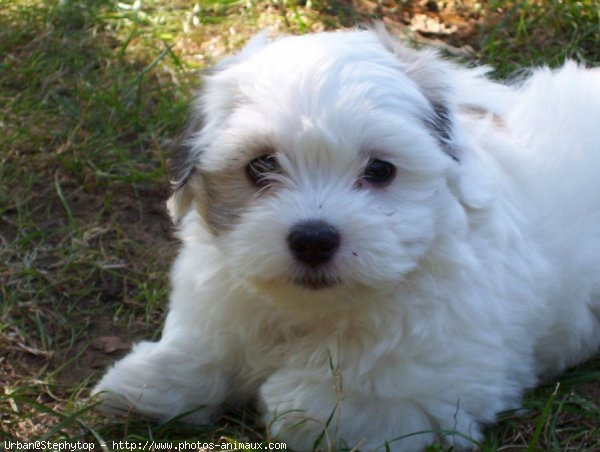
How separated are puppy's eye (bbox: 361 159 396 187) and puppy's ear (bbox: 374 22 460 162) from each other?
276mm

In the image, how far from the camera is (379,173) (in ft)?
11.1

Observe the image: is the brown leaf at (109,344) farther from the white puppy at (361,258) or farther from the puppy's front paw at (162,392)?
the puppy's front paw at (162,392)

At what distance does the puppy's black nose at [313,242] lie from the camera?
3.16 m

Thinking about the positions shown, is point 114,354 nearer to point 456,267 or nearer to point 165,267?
point 165,267

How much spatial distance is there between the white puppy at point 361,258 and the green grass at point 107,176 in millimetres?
228

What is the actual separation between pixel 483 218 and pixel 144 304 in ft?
5.81

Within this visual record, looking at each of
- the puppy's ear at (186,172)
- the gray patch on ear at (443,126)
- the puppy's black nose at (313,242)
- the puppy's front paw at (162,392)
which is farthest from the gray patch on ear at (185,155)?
the gray patch on ear at (443,126)

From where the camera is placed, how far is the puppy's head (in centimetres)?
321

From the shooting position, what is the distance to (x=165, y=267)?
495 cm

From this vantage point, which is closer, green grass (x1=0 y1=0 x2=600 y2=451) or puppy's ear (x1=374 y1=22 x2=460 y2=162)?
puppy's ear (x1=374 y1=22 x2=460 y2=162)

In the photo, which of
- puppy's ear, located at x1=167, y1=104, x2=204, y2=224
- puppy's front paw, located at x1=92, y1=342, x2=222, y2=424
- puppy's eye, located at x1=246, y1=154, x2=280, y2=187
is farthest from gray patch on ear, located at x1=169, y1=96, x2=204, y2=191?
puppy's front paw, located at x1=92, y1=342, x2=222, y2=424

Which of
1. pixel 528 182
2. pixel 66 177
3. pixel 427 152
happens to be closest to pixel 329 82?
pixel 427 152

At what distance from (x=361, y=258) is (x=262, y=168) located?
0.50m

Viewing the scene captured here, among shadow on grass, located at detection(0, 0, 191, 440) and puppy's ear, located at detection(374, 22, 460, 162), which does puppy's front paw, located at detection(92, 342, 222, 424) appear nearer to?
shadow on grass, located at detection(0, 0, 191, 440)
